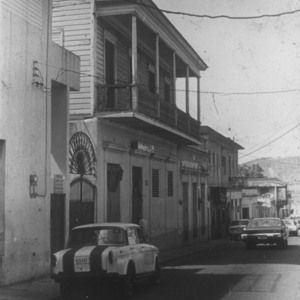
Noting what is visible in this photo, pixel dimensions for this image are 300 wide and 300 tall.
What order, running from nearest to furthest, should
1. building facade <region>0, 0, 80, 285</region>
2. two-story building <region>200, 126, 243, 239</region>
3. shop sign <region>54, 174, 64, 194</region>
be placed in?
building facade <region>0, 0, 80, 285</region>, shop sign <region>54, 174, 64, 194</region>, two-story building <region>200, 126, 243, 239</region>

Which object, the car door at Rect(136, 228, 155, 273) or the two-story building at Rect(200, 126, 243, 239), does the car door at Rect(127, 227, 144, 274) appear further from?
the two-story building at Rect(200, 126, 243, 239)

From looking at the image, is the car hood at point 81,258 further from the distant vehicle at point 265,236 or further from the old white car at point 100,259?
the distant vehicle at point 265,236

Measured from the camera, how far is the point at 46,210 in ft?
46.7

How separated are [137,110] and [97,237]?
760cm

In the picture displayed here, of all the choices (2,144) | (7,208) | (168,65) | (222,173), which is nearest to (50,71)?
(2,144)

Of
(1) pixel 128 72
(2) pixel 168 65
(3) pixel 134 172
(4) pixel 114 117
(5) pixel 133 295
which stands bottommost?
(5) pixel 133 295

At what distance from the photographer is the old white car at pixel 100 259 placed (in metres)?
10.7

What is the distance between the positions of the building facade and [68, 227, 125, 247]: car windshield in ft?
5.45

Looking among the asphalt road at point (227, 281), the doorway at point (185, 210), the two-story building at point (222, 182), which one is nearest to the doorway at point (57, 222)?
the asphalt road at point (227, 281)

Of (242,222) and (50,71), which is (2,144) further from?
(242,222)

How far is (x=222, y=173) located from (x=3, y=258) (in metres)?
33.3

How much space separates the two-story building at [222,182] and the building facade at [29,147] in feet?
73.3

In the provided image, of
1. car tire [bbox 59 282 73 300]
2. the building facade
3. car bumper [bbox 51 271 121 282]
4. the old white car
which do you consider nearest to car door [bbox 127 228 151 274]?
the old white car

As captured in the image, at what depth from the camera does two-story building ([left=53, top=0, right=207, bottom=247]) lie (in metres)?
18.0
